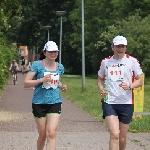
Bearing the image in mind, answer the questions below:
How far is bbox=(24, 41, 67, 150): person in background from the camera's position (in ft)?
28.7

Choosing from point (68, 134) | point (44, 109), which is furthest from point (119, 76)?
point (68, 134)

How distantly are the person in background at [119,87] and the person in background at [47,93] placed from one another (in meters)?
0.69

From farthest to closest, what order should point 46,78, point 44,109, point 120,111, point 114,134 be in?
point 44,109 → point 120,111 → point 46,78 → point 114,134

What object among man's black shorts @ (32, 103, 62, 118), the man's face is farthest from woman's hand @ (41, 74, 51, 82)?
the man's face

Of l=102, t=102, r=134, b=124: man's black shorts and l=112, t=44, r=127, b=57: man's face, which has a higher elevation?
l=112, t=44, r=127, b=57: man's face

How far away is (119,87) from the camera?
341 inches

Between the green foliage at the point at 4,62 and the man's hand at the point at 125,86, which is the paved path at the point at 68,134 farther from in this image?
the green foliage at the point at 4,62

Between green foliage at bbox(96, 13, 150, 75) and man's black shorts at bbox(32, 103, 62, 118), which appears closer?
man's black shorts at bbox(32, 103, 62, 118)

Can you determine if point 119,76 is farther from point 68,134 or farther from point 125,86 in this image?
point 68,134

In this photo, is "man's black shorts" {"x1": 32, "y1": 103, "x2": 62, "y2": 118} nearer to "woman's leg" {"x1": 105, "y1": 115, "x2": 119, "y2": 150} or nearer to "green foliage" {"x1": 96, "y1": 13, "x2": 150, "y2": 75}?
"woman's leg" {"x1": 105, "y1": 115, "x2": 119, "y2": 150}

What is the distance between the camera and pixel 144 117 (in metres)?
18.0

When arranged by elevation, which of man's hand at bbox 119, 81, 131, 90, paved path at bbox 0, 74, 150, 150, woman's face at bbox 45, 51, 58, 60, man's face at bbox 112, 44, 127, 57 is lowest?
paved path at bbox 0, 74, 150, 150

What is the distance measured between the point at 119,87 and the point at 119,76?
0.51ft

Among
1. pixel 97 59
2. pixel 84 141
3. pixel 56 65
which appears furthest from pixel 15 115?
pixel 97 59
